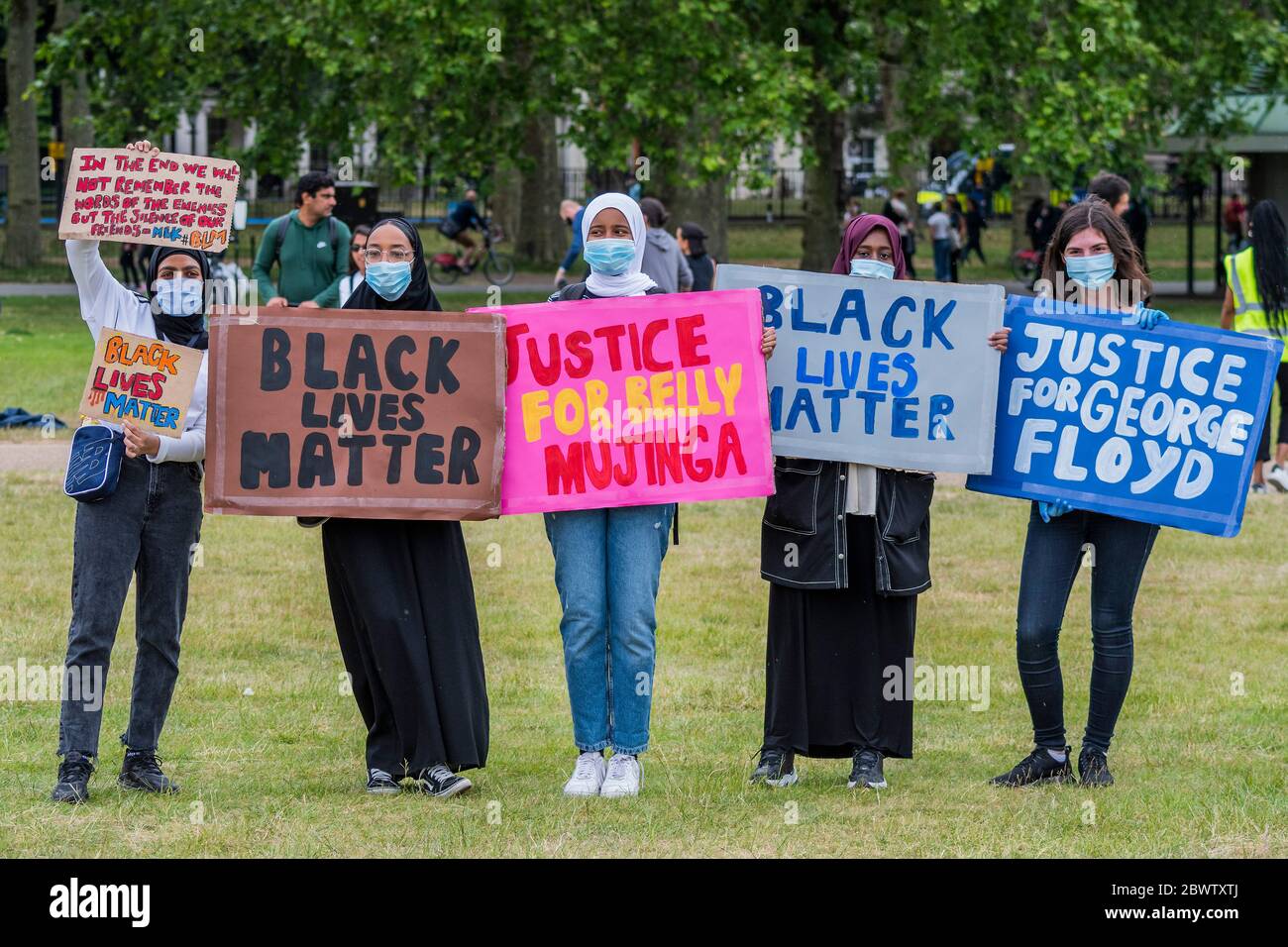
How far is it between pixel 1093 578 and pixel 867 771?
3.24 ft

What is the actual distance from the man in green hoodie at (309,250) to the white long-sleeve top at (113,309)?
692 centimetres

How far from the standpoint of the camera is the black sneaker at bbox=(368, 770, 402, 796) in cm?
618

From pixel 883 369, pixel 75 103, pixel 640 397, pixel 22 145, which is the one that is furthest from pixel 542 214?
pixel 640 397

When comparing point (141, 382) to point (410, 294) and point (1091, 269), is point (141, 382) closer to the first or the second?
point (410, 294)

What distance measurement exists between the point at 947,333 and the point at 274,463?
2.29 meters

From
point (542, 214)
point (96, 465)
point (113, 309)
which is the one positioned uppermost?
point (542, 214)

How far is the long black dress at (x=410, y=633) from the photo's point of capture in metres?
6.12

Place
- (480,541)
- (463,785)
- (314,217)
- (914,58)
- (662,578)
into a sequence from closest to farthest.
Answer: (463,785) → (662,578) → (480,541) → (314,217) → (914,58)

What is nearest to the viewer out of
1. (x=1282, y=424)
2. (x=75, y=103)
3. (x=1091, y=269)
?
(x=1091, y=269)

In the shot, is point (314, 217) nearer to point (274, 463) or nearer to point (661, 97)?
point (274, 463)

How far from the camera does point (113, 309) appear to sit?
605cm

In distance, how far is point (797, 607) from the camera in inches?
250

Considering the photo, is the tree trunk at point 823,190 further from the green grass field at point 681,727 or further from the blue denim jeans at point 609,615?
the blue denim jeans at point 609,615

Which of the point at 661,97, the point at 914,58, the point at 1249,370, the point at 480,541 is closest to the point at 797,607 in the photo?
the point at 1249,370
